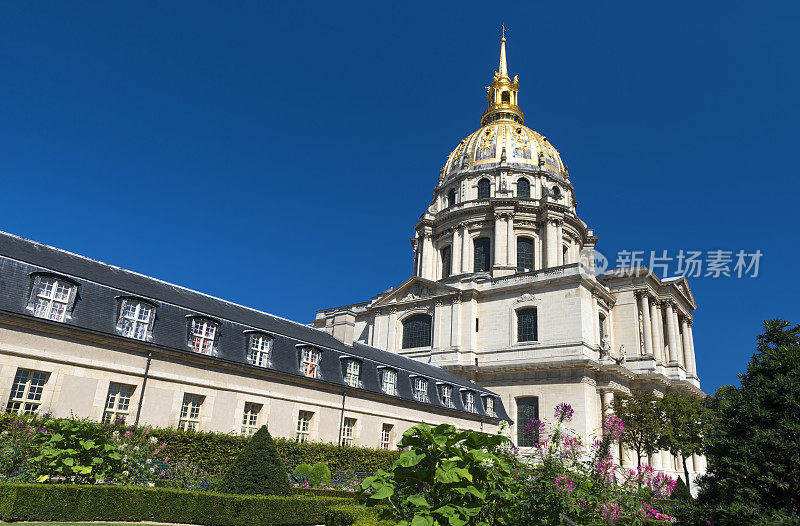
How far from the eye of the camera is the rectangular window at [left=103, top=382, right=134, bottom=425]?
19.4 m

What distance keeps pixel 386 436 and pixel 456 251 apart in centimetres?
2774

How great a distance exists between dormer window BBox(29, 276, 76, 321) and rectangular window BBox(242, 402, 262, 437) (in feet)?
26.3

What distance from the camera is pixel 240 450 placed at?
815 inches

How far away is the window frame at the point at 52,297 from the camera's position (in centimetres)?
1825

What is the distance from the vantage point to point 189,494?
13195 millimetres

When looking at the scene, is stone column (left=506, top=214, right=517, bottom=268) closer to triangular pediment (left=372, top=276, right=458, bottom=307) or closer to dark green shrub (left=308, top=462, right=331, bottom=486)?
triangular pediment (left=372, top=276, right=458, bottom=307)

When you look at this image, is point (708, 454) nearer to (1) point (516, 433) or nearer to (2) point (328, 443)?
(2) point (328, 443)

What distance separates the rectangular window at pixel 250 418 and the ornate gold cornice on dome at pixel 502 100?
50.3 metres

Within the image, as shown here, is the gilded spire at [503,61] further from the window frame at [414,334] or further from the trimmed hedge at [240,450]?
the trimmed hedge at [240,450]

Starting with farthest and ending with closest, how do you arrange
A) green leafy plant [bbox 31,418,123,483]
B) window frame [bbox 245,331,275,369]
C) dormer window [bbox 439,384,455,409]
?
1. dormer window [bbox 439,384,455,409]
2. window frame [bbox 245,331,275,369]
3. green leafy plant [bbox 31,418,123,483]

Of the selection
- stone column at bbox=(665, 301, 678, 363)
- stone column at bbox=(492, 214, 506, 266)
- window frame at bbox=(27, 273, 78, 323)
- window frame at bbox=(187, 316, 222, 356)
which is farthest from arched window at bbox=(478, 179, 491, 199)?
window frame at bbox=(27, 273, 78, 323)

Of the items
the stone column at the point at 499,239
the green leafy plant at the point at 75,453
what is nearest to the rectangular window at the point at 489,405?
the stone column at the point at 499,239

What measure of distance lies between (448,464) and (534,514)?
1.70 m

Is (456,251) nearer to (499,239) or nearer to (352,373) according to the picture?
(499,239)
